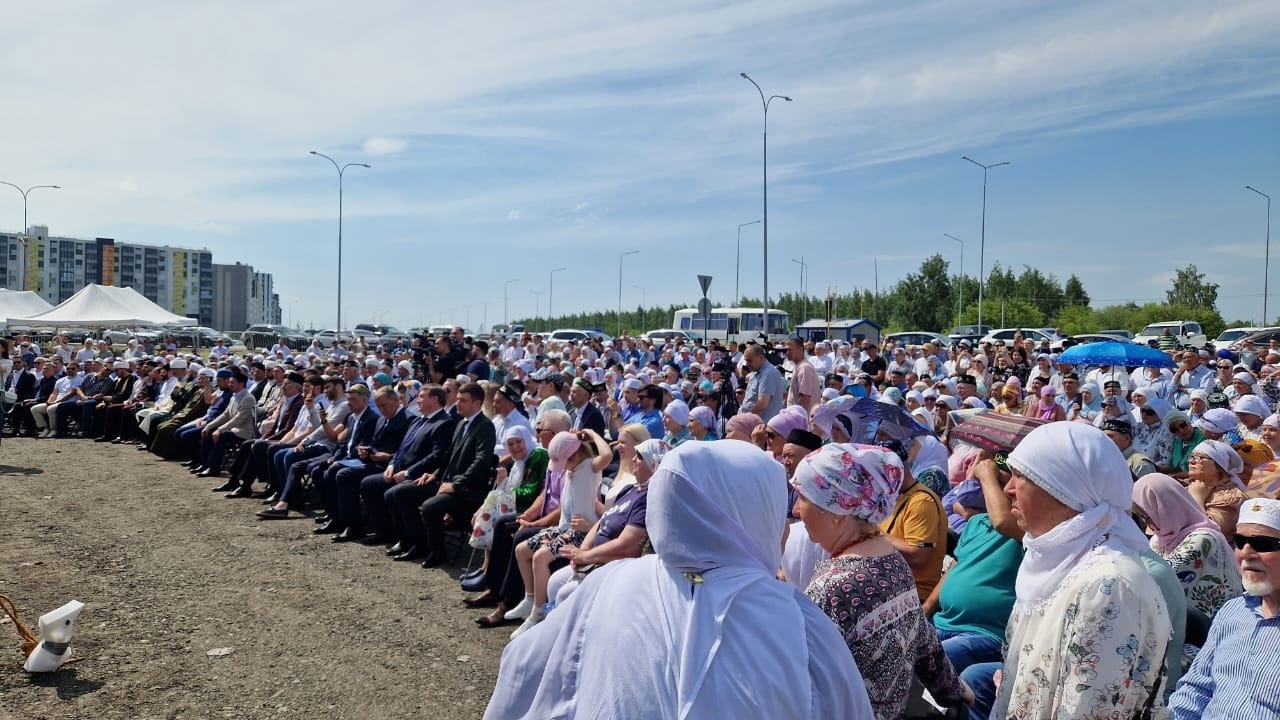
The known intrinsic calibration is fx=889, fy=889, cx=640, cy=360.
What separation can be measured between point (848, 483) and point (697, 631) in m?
1.24

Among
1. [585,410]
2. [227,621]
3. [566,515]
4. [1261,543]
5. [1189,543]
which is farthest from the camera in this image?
[585,410]

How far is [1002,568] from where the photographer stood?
12.0 ft

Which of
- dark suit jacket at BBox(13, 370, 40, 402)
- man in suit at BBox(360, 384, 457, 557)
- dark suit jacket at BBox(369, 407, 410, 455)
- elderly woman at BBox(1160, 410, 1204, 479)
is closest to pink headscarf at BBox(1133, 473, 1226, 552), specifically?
elderly woman at BBox(1160, 410, 1204, 479)

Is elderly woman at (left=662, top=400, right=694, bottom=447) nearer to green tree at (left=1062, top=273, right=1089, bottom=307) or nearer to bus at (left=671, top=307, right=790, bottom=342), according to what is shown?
bus at (left=671, top=307, right=790, bottom=342)

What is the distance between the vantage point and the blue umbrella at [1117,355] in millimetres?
11361

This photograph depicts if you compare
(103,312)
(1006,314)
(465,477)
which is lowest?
(465,477)

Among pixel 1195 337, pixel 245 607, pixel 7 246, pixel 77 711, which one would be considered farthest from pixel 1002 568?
pixel 7 246

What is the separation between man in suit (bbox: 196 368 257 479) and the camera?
12.1 metres

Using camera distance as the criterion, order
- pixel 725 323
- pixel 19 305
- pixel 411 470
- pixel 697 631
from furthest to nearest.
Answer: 1. pixel 725 323
2. pixel 19 305
3. pixel 411 470
4. pixel 697 631

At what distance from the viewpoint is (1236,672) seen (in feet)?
8.76

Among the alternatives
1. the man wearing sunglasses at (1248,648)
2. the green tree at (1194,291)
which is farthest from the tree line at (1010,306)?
A: the man wearing sunglasses at (1248,648)

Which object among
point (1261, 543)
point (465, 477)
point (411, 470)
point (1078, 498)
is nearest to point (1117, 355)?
point (465, 477)

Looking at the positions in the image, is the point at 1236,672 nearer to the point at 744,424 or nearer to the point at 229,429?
the point at 744,424

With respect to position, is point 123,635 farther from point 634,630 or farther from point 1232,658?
point 1232,658
